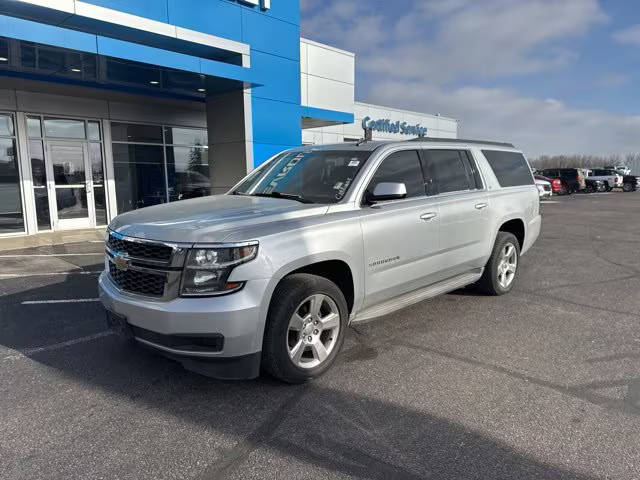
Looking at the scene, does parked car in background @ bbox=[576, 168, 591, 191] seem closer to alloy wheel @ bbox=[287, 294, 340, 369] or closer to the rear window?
the rear window

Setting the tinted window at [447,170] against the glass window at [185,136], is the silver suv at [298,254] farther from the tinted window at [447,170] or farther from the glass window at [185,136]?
the glass window at [185,136]

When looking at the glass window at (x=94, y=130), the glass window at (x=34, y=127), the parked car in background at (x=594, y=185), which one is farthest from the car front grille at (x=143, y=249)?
the parked car in background at (x=594, y=185)

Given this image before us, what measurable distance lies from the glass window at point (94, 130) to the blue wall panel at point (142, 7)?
13.2 feet

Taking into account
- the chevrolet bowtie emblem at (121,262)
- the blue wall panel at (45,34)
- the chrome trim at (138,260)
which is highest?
the blue wall panel at (45,34)

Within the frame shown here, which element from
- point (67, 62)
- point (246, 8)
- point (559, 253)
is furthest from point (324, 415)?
point (246, 8)

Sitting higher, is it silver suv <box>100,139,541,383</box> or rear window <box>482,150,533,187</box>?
rear window <box>482,150,533,187</box>

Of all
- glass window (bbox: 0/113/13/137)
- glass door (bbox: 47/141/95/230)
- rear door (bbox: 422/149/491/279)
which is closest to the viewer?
rear door (bbox: 422/149/491/279)

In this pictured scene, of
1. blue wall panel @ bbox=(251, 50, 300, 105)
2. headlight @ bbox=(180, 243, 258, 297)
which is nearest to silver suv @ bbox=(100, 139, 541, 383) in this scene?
headlight @ bbox=(180, 243, 258, 297)

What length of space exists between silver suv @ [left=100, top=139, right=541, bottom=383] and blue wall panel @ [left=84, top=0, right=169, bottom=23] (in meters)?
7.80

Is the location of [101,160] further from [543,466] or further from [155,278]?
[543,466]

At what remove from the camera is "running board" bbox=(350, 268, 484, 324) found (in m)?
4.32

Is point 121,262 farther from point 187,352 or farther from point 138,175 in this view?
point 138,175

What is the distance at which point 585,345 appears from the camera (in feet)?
15.0

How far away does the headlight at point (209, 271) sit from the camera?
328 cm
